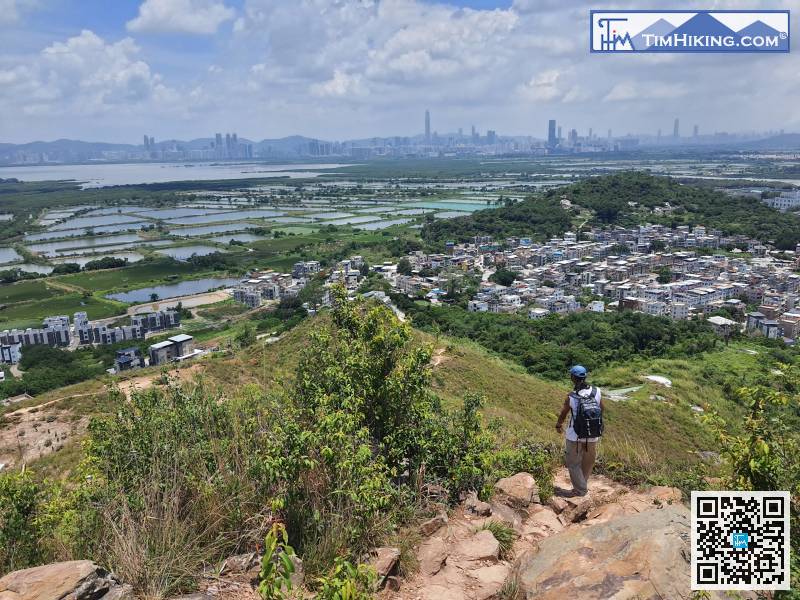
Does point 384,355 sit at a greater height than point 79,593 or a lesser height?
greater

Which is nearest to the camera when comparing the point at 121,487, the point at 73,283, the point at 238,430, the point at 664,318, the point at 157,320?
the point at 121,487

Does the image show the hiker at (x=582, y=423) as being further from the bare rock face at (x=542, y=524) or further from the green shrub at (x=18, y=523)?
the green shrub at (x=18, y=523)

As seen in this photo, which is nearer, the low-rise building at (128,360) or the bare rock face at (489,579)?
the bare rock face at (489,579)

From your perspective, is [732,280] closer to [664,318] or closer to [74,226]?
[664,318]

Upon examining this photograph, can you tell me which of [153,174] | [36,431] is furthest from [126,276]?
[153,174]

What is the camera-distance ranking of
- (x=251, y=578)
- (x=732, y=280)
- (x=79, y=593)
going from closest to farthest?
(x=79, y=593) → (x=251, y=578) → (x=732, y=280)

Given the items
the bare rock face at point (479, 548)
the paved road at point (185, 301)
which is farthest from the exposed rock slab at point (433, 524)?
the paved road at point (185, 301)

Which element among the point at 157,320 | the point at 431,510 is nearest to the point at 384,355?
the point at 431,510
